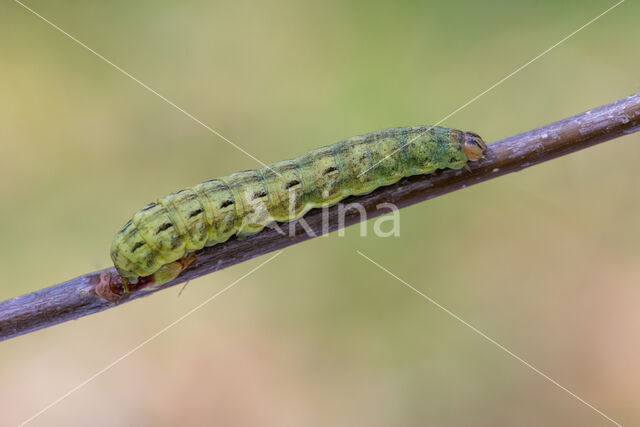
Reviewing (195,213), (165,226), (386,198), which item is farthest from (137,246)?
(386,198)

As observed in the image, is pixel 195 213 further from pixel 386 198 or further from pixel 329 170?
pixel 386 198

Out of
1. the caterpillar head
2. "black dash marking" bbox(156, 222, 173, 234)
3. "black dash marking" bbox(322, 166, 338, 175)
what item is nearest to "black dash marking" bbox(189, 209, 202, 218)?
"black dash marking" bbox(156, 222, 173, 234)

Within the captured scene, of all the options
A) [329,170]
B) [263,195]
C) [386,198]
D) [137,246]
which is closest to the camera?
[137,246]

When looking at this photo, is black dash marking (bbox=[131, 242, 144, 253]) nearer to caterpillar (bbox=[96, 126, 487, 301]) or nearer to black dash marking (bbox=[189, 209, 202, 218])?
caterpillar (bbox=[96, 126, 487, 301])

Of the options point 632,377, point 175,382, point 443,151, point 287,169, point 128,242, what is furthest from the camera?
point 175,382

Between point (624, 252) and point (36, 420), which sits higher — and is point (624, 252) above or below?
above

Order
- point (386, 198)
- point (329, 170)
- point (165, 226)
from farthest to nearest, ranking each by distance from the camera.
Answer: point (329, 170) → point (386, 198) → point (165, 226)

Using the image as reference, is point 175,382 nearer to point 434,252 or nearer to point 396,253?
point 396,253

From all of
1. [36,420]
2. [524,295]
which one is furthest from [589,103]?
[36,420]
